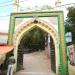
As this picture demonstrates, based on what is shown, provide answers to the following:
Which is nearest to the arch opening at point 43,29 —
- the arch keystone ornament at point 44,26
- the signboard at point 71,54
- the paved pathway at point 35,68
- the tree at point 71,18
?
the arch keystone ornament at point 44,26

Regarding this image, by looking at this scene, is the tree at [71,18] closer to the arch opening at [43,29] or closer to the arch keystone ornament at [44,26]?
the arch keystone ornament at [44,26]

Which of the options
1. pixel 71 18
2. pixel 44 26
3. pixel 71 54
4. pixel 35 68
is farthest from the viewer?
pixel 35 68

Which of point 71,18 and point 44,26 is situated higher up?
point 71,18

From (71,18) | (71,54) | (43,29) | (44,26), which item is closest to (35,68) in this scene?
(43,29)

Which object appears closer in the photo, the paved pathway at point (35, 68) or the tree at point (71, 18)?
the tree at point (71, 18)

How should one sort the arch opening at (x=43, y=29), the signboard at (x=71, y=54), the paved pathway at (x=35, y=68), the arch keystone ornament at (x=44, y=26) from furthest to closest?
1. the paved pathway at (x=35, y=68)
2. the arch opening at (x=43, y=29)
3. the arch keystone ornament at (x=44, y=26)
4. the signboard at (x=71, y=54)

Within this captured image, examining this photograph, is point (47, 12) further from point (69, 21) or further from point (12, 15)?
point (12, 15)

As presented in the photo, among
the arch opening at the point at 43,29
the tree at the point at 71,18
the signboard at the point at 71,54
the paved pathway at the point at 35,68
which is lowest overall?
the paved pathway at the point at 35,68

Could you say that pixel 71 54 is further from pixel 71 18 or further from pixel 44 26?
pixel 44 26

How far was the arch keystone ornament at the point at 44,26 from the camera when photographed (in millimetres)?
10524

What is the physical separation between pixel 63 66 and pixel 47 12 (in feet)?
10.8

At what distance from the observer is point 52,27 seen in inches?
426

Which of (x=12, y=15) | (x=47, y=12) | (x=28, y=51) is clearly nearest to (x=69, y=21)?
(x=47, y=12)

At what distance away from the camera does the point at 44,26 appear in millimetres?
10961
